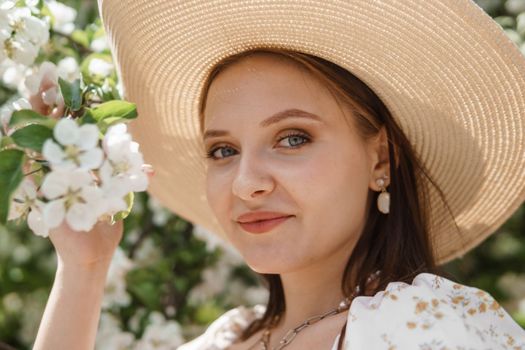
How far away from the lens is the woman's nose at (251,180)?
176 cm

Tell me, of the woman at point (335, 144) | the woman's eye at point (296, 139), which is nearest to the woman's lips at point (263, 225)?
the woman at point (335, 144)

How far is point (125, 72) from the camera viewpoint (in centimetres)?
207

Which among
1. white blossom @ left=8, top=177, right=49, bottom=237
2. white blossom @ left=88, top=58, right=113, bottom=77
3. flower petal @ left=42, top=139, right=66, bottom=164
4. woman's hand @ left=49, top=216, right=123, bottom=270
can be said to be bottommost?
woman's hand @ left=49, top=216, right=123, bottom=270

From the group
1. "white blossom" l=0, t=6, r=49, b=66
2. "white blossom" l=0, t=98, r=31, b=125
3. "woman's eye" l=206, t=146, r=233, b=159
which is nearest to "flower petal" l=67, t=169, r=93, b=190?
"white blossom" l=0, t=98, r=31, b=125

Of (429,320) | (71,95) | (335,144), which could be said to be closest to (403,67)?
(335,144)

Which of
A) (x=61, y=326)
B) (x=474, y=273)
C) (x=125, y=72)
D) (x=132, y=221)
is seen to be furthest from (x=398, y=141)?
(x=474, y=273)

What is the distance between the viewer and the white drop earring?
1.96 meters

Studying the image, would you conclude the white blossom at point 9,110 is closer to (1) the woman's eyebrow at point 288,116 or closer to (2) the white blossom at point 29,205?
(2) the white blossom at point 29,205

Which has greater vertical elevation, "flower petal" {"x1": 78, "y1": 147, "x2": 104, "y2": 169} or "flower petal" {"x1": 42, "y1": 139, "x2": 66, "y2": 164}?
"flower petal" {"x1": 42, "y1": 139, "x2": 66, "y2": 164}

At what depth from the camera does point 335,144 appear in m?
1.82

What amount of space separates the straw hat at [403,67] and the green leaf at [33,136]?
2.07 ft

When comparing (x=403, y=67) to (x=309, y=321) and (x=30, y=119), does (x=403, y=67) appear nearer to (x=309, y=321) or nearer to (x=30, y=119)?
(x=309, y=321)

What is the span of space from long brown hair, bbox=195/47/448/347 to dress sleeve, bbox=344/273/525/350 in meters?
0.15

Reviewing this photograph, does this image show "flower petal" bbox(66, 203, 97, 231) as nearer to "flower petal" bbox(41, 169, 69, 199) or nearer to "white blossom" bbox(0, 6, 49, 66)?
"flower petal" bbox(41, 169, 69, 199)
